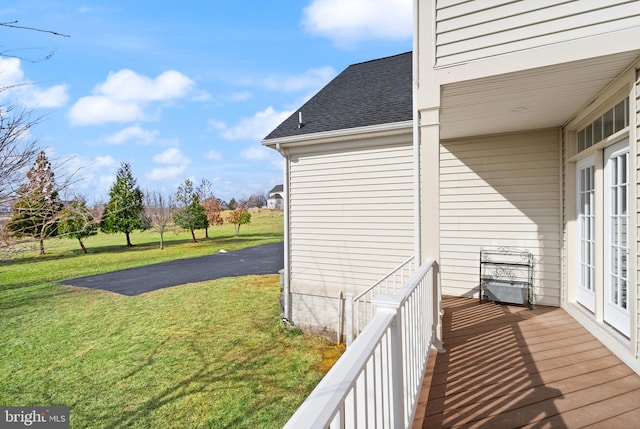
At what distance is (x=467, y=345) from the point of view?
11.2 ft

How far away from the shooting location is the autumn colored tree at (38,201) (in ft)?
12.4

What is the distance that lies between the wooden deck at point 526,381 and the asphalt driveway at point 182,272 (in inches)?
427

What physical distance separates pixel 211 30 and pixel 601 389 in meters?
9.56

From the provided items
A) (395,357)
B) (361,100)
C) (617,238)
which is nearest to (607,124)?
(617,238)

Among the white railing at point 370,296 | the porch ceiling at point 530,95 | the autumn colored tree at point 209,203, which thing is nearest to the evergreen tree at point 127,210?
the autumn colored tree at point 209,203

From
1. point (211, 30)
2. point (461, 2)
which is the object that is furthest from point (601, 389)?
point (211, 30)

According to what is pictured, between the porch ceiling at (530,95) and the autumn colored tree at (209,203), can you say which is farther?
the autumn colored tree at (209,203)

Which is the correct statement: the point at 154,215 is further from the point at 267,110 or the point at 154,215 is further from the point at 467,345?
the point at 467,345

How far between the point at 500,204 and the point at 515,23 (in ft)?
10.1

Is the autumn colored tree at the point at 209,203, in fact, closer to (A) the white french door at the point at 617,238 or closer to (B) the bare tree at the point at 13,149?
(B) the bare tree at the point at 13,149

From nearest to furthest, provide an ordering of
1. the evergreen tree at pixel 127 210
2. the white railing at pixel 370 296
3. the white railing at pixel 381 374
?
1. the white railing at pixel 381 374
2. the white railing at pixel 370 296
3. the evergreen tree at pixel 127 210

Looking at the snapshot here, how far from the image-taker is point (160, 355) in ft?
22.5

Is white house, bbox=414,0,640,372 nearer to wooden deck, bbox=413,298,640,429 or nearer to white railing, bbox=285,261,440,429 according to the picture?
wooden deck, bbox=413,298,640,429

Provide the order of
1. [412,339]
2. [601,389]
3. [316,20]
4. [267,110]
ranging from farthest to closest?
[267,110]
[316,20]
[601,389]
[412,339]
